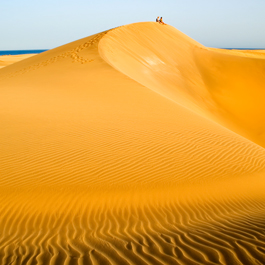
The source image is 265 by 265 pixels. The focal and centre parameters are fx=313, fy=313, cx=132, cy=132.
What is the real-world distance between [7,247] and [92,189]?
1.96 meters

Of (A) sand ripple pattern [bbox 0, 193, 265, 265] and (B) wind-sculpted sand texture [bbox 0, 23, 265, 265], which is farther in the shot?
(B) wind-sculpted sand texture [bbox 0, 23, 265, 265]

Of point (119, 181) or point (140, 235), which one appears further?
point (119, 181)

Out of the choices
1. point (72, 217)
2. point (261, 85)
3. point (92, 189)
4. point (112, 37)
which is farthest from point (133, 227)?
point (261, 85)

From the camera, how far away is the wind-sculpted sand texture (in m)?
3.79

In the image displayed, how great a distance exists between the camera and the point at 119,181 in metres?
6.04

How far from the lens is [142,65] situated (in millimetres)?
19203

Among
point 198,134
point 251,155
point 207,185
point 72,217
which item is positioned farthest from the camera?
point 198,134

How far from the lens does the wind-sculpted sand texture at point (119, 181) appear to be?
3790 mm

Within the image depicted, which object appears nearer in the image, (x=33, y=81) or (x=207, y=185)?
(x=207, y=185)

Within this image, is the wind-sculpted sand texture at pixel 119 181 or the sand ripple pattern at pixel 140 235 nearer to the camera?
the sand ripple pattern at pixel 140 235

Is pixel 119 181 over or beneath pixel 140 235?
beneath

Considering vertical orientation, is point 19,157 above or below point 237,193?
below

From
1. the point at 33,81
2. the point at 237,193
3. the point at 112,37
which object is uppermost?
the point at 237,193

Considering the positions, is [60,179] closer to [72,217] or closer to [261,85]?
[72,217]
